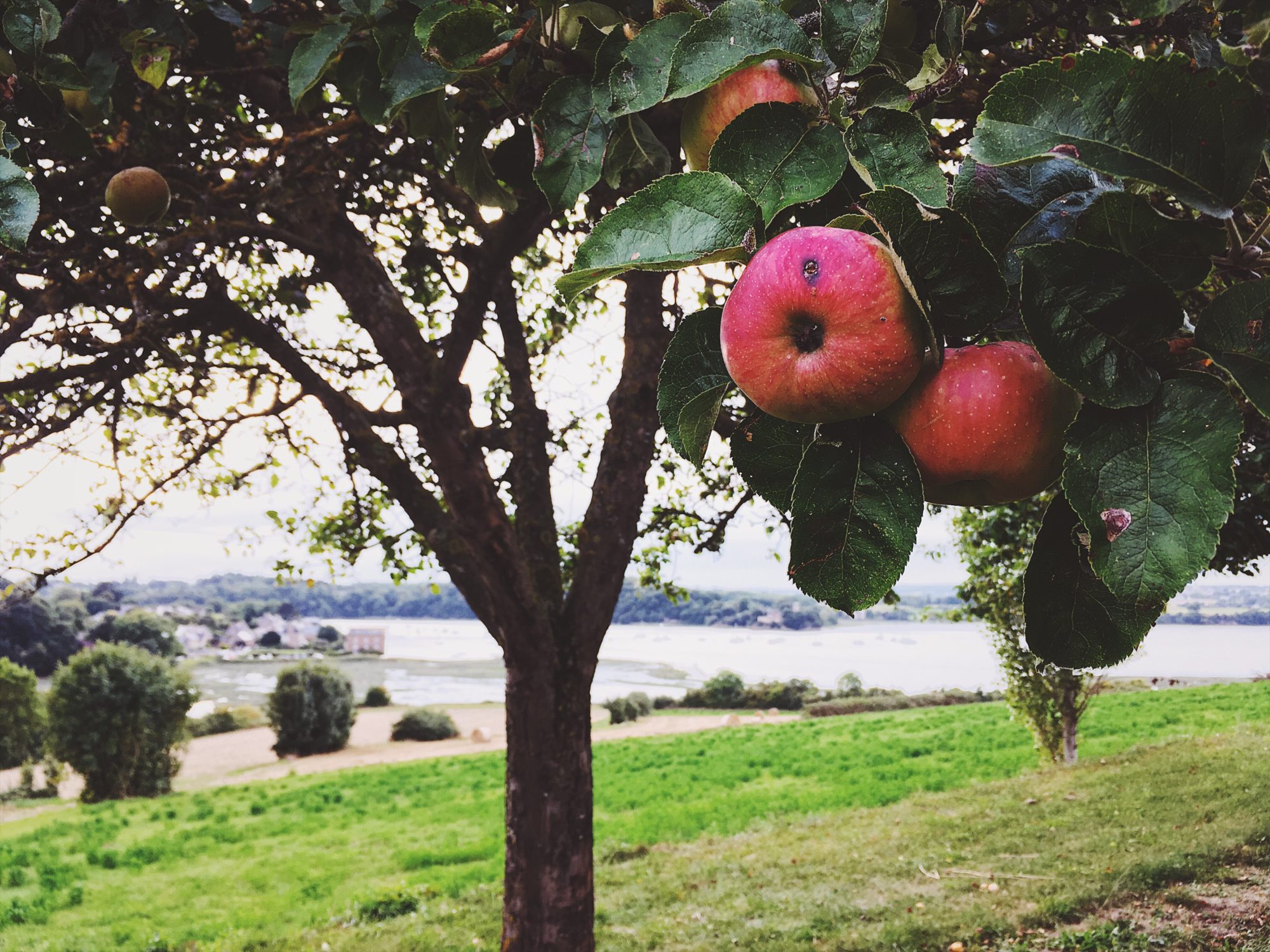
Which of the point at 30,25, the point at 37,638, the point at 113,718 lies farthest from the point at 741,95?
the point at 37,638

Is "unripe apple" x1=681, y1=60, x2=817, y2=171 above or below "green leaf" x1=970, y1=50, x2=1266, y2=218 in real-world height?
above

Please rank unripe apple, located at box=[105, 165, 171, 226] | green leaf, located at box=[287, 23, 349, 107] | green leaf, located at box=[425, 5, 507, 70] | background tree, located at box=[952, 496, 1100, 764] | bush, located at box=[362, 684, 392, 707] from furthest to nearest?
bush, located at box=[362, 684, 392, 707], background tree, located at box=[952, 496, 1100, 764], unripe apple, located at box=[105, 165, 171, 226], green leaf, located at box=[287, 23, 349, 107], green leaf, located at box=[425, 5, 507, 70]

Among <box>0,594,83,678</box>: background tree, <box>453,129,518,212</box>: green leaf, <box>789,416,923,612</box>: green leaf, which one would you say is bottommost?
<box>0,594,83,678</box>: background tree

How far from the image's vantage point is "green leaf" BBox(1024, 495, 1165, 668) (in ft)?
2.43

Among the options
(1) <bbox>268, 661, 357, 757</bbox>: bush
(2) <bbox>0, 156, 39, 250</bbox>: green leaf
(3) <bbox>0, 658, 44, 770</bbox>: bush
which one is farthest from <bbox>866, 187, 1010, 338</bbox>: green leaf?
(3) <bbox>0, 658, 44, 770</bbox>: bush

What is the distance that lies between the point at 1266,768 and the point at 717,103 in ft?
46.9

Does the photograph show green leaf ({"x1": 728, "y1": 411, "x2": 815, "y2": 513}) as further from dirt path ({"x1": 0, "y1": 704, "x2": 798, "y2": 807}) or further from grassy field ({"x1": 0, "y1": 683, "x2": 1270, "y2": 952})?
dirt path ({"x1": 0, "y1": 704, "x2": 798, "y2": 807})

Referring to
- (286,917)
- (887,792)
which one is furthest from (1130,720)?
(286,917)

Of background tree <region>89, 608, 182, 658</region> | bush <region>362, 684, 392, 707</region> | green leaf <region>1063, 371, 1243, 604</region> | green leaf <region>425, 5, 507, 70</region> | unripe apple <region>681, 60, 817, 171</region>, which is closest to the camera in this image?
green leaf <region>1063, 371, 1243, 604</region>

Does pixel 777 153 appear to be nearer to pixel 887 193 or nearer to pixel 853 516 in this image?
pixel 887 193

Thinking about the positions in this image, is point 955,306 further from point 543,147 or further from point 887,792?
point 887,792

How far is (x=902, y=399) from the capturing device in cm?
82

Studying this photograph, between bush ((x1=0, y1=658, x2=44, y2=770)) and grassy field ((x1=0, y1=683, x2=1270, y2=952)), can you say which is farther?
bush ((x1=0, y1=658, x2=44, y2=770))

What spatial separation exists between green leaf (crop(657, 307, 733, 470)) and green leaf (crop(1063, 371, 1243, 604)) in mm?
357
